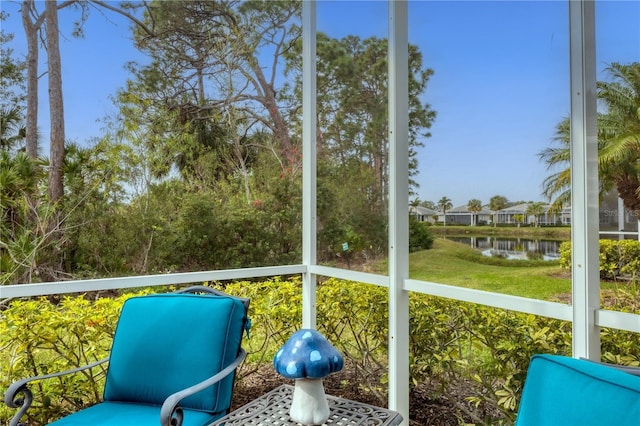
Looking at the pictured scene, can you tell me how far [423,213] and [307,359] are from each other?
1206 millimetres

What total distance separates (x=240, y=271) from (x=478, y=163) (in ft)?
5.72

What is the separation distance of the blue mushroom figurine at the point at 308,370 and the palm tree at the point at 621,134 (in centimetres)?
118

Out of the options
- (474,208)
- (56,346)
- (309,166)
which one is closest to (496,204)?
(474,208)

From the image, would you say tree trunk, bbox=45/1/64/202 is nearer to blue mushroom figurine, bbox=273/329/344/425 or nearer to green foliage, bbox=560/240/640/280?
blue mushroom figurine, bbox=273/329/344/425

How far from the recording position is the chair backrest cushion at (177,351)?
1.93 meters

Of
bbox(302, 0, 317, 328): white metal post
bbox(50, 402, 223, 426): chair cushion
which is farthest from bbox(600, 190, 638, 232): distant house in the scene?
bbox(302, 0, 317, 328): white metal post

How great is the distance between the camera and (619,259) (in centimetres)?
153

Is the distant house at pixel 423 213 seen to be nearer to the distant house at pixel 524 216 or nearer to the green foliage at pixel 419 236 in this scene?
the green foliage at pixel 419 236

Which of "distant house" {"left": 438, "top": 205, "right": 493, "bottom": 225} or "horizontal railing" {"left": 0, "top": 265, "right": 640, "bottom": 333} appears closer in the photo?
"horizontal railing" {"left": 0, "top": 265, "right": 640, "bottom": 333}

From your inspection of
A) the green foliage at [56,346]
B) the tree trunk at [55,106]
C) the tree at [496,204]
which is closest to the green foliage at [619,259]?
the tree at [496,204]

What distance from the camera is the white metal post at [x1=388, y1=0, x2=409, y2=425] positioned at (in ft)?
7.45

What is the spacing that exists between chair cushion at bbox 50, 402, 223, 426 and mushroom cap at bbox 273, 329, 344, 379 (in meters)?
0.60

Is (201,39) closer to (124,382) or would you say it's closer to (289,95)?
(289,95)

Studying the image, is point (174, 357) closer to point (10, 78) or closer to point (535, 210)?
point (535, 210)
